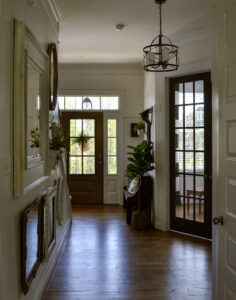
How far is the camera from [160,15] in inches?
165

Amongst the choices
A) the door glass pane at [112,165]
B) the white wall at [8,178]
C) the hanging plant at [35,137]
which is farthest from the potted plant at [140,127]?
the white wall at [8,178]

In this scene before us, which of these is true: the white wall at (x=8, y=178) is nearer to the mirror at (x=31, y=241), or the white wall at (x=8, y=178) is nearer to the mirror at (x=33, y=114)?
the mirror at (x=31, y=241)

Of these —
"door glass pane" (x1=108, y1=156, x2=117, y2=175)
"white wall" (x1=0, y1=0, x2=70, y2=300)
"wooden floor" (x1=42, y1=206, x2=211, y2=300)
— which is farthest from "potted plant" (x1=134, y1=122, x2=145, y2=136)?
"white wall" (x1=0, y1=0, x2=70, y2=300)

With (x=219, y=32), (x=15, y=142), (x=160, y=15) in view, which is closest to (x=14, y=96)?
(x=15, y=142)

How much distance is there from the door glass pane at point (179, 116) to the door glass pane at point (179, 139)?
0.30 ft

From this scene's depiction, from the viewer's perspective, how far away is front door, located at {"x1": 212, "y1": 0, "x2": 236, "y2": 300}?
2.05m

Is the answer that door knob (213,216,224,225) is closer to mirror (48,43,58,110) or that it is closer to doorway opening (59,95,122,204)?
mirror (48,43,58,110)

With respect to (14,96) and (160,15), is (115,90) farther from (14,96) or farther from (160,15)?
(14,96)

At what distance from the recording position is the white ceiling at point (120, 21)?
3.92 metres

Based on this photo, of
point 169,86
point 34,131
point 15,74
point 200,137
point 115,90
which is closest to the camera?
point 15,74

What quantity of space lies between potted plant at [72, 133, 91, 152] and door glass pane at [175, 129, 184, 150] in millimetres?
2682

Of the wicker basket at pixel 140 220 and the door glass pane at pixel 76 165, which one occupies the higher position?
the door glass pane at pixel 76 165

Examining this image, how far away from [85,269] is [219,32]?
9.02ft

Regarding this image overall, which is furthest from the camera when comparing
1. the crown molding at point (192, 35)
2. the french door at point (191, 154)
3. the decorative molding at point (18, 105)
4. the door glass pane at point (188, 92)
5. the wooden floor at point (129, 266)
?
the door glass pane at point (188, 92)
